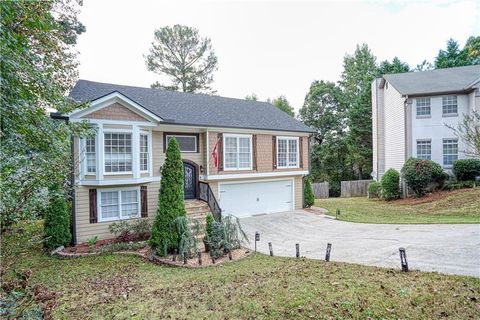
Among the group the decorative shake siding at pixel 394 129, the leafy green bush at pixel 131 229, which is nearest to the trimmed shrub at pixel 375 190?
the decorative shake siding at pixel 394 129

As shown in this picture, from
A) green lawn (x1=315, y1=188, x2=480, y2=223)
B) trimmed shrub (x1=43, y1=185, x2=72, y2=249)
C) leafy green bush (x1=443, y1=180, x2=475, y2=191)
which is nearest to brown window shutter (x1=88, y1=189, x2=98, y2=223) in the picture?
trimmed shrub (x1=43, y1=185, x2=72, y2=249)

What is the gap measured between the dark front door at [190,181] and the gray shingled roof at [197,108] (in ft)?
7.92

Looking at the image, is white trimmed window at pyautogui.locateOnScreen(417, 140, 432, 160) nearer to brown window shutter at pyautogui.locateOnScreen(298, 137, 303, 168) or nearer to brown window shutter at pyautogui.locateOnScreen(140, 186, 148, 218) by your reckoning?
brown window shutter at pyautogui.locateOnScreen(298, 137, 303, 168)

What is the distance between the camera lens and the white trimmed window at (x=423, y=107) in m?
19.3

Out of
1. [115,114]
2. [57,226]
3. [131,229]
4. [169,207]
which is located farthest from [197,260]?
[115,114]

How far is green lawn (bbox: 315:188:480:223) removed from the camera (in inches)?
514

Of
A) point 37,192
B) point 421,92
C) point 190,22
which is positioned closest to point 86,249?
point 37,192

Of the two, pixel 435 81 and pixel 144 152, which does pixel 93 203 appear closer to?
pixel 144 152

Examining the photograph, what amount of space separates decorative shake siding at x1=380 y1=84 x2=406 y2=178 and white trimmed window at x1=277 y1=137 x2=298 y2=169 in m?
9.85

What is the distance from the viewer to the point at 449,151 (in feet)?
61.4

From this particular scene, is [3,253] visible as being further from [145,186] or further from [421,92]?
[421,92]

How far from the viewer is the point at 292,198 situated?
1697 cm

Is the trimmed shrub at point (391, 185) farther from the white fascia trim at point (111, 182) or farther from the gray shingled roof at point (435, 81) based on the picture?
the white fascia trim at point (111, 182)

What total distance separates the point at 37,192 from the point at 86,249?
250 inches
